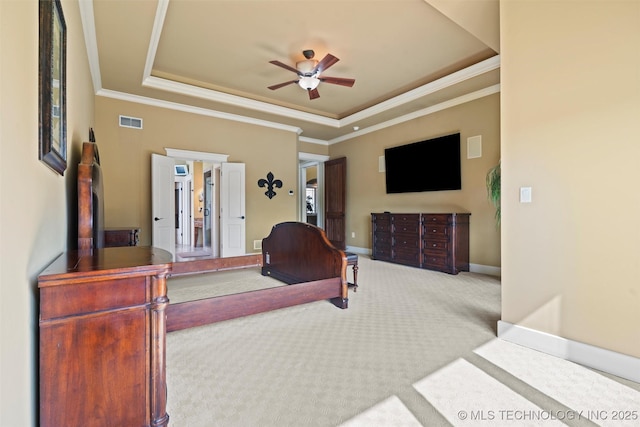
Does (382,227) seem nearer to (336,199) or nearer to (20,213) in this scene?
(336,199)

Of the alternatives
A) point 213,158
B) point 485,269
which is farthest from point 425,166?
point 213,158

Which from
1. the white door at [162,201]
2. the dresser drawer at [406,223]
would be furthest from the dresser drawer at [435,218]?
the white door at [162,201]

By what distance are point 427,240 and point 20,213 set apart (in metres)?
5.00

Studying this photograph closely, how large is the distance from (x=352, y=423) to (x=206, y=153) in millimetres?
5387

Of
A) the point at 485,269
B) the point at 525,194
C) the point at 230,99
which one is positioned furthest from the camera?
the point at 230,99

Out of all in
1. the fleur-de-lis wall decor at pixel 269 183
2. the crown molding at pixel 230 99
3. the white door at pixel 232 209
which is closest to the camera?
the crown molding at pixel 230 99

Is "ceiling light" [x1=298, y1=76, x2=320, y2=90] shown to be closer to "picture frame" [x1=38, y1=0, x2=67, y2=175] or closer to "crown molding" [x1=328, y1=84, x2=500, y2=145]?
"crown molding" [x1=328, y1=84, x2=500, y2=145]

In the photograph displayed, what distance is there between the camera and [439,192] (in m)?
5.61

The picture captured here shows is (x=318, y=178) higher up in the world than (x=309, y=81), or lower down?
lower down

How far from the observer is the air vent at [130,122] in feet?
16.5

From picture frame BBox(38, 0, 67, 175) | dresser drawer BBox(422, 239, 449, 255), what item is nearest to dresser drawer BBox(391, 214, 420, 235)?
dresser drawer BBox(422, 239, 449, 255)

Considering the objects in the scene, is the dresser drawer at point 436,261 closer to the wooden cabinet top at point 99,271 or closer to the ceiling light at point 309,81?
the ceiling light at point 309,81

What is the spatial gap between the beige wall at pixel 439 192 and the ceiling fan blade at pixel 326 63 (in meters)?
2.67

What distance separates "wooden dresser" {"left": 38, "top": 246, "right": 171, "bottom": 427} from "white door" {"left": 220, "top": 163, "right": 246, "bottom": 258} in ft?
15.7
